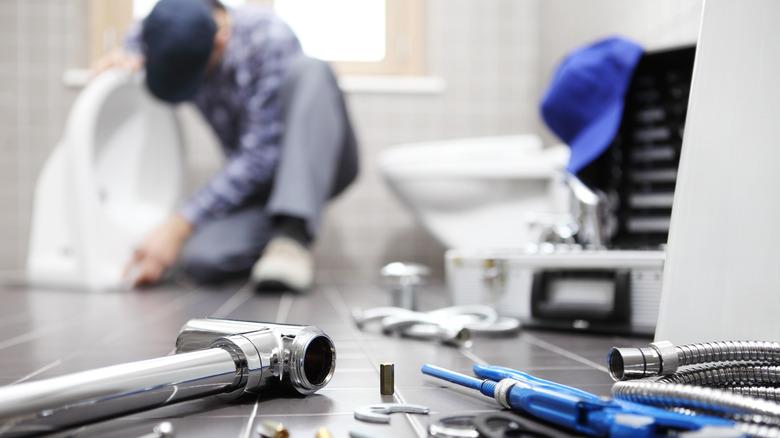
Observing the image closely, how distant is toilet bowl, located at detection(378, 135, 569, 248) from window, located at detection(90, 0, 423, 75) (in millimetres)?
805

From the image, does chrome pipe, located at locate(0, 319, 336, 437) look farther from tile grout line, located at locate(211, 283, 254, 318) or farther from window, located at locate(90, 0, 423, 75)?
→ window, located at locate(90, 0, 423, 75)

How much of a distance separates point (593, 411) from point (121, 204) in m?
1.84

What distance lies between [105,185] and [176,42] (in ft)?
1.61

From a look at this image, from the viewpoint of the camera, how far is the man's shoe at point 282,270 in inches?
62.1

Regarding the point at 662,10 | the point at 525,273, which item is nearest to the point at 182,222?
the point at 525,273

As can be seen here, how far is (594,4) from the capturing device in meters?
2.23

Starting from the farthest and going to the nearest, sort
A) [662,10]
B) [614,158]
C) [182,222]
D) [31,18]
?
1. [31,18]
2. [182,222]
3. [662,10]
4. [614,158]

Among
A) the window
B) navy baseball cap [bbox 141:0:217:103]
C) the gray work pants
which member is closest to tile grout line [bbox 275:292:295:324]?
the gray work pants

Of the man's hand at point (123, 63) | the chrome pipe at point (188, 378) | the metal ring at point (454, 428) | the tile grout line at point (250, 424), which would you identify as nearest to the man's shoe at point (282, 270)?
the man's hand at point (123, 63)

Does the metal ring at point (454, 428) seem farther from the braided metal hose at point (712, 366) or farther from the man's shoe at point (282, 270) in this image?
the man's shoe at point (282, 270)

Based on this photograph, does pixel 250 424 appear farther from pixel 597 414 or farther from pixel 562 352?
pixel 562 352

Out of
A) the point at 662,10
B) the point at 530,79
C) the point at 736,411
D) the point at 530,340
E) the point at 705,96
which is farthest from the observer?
the point at 530,79

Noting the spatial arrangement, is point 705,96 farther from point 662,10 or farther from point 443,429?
point 662,10

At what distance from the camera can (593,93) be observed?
3.74 feet
